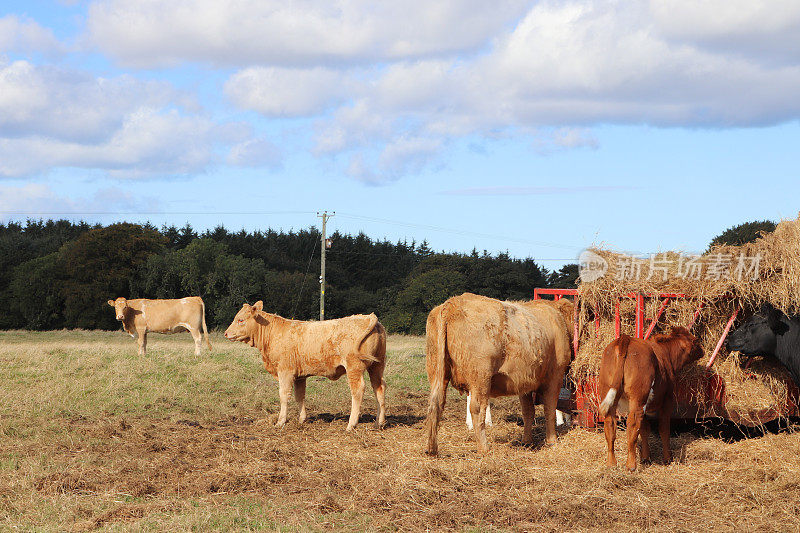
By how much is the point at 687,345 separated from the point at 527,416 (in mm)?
2301

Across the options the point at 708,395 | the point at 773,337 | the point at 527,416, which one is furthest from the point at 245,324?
the point at 773,337

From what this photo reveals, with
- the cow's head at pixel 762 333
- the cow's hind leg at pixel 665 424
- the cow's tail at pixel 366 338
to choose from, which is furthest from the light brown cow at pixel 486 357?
the cow's head at pixel 762 333

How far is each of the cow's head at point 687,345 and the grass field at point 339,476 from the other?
3.46 feet

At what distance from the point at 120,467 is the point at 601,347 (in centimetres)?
585

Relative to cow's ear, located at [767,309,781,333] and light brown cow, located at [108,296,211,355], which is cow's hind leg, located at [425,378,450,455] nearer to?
cow's ear, located at [767,309,781,333]

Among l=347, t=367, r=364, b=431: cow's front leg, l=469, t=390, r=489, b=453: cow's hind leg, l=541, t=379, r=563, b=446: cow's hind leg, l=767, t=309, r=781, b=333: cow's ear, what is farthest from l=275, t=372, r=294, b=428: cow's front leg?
l=767, t=309, r=781, b=333: cow's ear

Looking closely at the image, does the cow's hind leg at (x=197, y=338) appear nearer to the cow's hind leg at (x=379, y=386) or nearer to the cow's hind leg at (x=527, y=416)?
the cow's hind leg at (x=379, y=386)

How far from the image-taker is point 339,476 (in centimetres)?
794

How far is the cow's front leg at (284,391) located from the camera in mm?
11422

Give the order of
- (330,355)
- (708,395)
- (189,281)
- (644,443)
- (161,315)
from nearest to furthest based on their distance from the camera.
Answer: (644,443) → (708,395) → (330,355) → (161,315) → (189,281)

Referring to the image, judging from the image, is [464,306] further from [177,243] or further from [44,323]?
[177,243]

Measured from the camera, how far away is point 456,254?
58969 mm

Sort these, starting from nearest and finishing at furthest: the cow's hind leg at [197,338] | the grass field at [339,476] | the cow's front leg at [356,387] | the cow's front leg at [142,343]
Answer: the grass field at [339,476], the cow's front leg at [356,387], the cow's front leg at [142,343], the cow's hind leg at [197,338]

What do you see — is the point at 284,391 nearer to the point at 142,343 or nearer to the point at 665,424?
the point at 665,424
